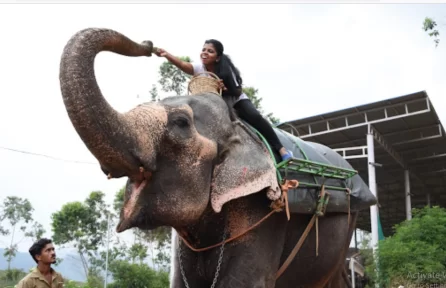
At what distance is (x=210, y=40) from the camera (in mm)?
3680

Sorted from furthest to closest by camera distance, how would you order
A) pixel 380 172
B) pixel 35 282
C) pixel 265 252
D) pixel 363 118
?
pixel 380 172 < pixel 363 118 < pixel 35 282 < pixel 265 252

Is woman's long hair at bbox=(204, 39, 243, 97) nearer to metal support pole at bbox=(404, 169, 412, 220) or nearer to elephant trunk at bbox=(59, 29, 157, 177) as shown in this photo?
elephant trunk at bbox=(59, 29, 157, 177)

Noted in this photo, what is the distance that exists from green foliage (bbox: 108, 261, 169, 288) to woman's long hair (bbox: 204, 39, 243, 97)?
19565mm

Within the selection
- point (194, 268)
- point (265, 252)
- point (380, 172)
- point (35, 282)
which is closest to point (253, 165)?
point (265, 252)

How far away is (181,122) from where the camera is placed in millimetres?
2998

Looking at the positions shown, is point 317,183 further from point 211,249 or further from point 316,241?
point 211,249

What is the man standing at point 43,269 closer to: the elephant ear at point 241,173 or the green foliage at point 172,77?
the elephant ear at point 241,173

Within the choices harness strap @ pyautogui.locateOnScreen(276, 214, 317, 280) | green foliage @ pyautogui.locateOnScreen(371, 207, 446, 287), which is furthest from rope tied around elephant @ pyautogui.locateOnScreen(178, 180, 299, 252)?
green foliage @ pyautogui.locateOnScreen(371, 207, 446, 287)

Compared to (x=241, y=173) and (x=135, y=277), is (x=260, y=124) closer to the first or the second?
(x=241, y=173)

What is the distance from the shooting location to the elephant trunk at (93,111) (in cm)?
238

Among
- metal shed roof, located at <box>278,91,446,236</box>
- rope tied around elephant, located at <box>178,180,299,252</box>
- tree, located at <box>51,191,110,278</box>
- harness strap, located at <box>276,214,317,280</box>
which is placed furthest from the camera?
tree, located at <box>51,191,110,278</box>

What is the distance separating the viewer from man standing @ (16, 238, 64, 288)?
3553 millimetres

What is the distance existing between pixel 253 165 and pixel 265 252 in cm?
60

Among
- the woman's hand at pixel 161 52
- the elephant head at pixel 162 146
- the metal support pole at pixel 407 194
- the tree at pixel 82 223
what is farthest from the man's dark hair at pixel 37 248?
the tree at pixel 82 223
